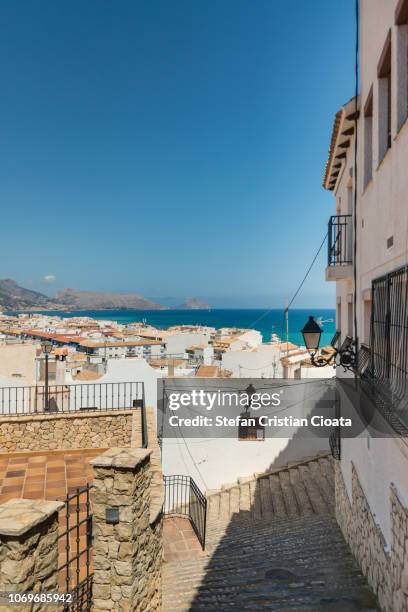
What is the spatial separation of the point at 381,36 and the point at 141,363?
12.3 metres

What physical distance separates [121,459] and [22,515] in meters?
1.60

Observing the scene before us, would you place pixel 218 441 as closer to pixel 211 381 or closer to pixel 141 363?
pixel 211 381

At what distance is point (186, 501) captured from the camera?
44.9 feet

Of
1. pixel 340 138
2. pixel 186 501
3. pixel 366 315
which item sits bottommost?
pixel 186 501

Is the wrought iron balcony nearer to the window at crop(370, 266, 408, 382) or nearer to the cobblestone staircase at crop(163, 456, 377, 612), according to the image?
the window at crop(370, 266, 408, 382)

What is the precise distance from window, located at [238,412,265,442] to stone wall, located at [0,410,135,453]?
559 cm

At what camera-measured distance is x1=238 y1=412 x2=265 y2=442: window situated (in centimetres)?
1568

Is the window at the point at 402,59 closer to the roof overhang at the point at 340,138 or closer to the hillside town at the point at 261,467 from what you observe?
the hillside town at the point at 261,467

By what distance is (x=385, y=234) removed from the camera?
5336mm

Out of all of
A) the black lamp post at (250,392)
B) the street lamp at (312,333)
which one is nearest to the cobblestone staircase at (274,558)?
the black lamp post at (250,392)

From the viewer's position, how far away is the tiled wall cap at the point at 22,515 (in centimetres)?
282

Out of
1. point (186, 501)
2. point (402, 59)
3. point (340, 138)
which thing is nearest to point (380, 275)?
point (402, 59)

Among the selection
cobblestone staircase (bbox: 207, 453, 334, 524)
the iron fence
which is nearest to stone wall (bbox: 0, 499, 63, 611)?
the iron fence

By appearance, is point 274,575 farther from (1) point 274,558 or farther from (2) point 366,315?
(2) point 366,315
